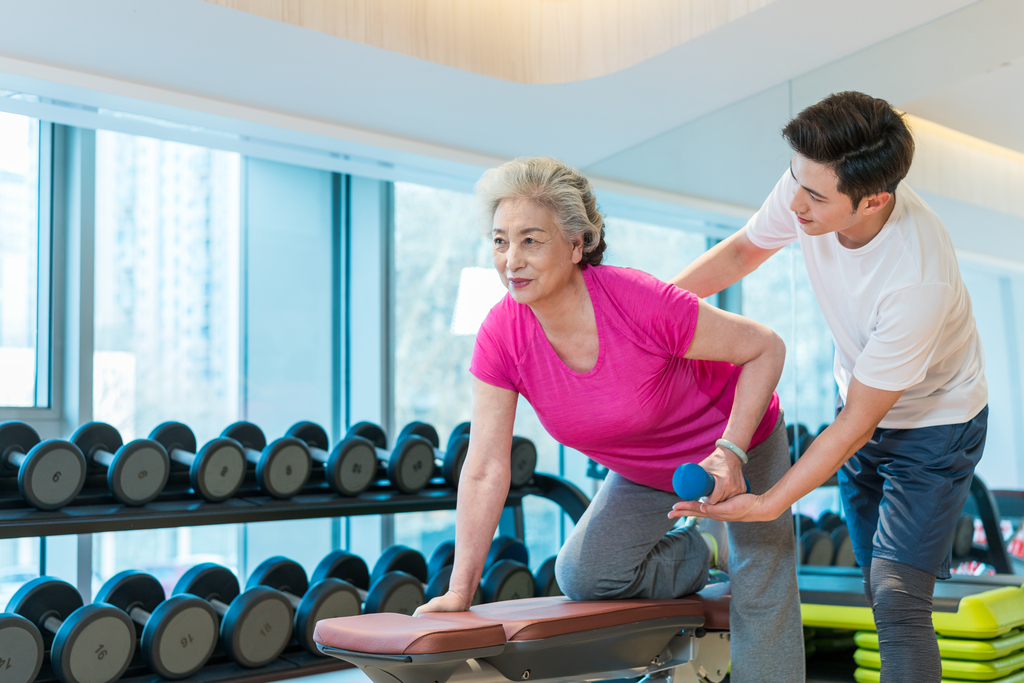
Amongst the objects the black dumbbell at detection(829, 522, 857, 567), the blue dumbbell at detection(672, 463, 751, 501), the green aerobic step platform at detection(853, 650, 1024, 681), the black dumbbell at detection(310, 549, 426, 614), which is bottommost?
the green aerobic step platform at detection(853, 650, 1024, 681)

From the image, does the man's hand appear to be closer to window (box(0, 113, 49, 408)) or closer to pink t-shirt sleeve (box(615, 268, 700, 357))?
pink t-shirt sleeve (box(615, 268, 700, 357))

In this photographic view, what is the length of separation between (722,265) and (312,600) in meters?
1.64

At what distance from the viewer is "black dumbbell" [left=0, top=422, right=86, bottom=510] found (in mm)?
2129

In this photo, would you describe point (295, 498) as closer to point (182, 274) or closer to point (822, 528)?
point (182, 274)

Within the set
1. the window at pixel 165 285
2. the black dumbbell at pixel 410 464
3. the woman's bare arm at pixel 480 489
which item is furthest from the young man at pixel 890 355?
the window at pixel 165 285

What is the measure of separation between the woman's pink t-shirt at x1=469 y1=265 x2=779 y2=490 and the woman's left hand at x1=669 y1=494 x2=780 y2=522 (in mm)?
190

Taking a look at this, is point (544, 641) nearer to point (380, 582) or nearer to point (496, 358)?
point (496, 358)

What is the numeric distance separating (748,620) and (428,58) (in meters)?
1.87

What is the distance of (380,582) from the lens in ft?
8.54

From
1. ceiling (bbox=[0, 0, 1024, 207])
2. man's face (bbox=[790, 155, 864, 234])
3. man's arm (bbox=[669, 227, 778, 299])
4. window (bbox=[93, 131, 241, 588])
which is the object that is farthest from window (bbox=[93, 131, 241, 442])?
man's face (bbox=[790, 155, 864, 234])

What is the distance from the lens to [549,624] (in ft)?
4.82

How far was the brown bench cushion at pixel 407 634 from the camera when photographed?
4.13 ft

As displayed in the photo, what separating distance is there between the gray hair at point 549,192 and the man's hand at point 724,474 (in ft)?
1.62

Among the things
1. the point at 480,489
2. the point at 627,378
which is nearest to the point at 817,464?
the point at 627,378
